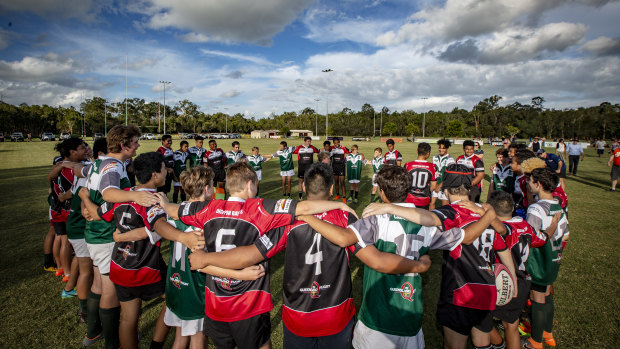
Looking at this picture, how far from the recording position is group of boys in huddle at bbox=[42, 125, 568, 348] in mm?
2246

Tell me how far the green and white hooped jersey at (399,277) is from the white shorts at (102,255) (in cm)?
300

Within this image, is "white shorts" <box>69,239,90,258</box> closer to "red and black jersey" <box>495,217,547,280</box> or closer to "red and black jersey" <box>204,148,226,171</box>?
"red and black jersey" <box>495,217,547,280</box>

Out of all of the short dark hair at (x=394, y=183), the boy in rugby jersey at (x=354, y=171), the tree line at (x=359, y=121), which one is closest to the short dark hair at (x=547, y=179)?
the short dark hair at (x=394, y=183)

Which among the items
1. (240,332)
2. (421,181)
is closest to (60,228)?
(240,332)

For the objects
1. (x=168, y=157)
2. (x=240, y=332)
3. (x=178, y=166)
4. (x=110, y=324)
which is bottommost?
(x=110, y=324)

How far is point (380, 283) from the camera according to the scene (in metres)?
2.40

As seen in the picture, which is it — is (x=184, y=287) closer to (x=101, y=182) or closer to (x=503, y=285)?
(x=101, y=182)

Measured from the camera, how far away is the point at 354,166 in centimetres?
1097

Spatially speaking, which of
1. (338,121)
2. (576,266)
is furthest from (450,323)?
(338,121)

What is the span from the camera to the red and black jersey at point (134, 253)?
281 cm

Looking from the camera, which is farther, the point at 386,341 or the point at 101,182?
the point at 101,182

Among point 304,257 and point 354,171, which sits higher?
point 354,171

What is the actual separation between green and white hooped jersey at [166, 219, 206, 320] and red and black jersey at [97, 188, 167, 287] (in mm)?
296

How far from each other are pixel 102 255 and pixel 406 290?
3445 millimetres
